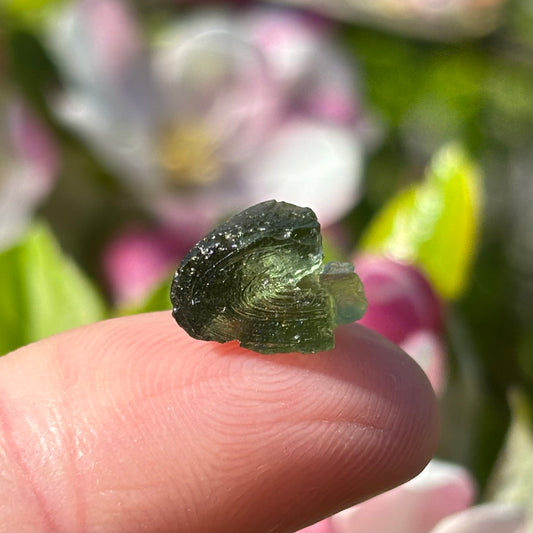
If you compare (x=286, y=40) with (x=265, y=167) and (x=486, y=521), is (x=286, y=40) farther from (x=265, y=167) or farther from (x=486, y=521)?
(x=486, y=521)

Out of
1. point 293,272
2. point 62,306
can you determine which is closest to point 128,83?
point 62,306

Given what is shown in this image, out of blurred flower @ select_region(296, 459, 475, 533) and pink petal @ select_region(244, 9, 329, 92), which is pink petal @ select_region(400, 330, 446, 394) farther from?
pink petal @ select_region(244, 9, 329, 92)

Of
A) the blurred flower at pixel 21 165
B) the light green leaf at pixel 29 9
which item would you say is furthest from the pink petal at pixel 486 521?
the light green leaf at pixel 29 9

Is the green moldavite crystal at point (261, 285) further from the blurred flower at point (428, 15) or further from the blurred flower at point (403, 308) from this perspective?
the blurred flower at point (428, 15)

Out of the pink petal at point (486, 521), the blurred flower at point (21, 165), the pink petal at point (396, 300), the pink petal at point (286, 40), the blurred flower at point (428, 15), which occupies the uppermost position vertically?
the blurred flower at point (428, 15)

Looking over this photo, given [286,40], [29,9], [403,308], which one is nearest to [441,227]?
[403,308]
